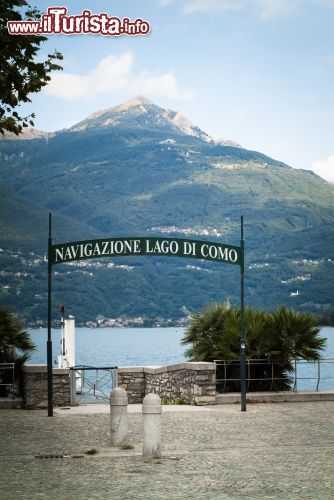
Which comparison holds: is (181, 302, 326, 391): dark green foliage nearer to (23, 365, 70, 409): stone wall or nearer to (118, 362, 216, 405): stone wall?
(118, 362, 216, 405): stone wall

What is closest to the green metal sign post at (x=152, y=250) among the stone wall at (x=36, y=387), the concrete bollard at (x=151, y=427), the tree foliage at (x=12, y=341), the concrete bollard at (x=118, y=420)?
the stone wall at (x=36, y=387)

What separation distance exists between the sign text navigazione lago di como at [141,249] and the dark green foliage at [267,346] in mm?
2706

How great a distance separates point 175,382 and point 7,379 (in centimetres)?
428

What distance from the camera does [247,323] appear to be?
78.1 feet

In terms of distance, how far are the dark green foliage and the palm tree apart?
4345 millimetres

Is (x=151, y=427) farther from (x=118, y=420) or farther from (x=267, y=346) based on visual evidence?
(x=267, y=346)

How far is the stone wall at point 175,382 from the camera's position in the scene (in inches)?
872

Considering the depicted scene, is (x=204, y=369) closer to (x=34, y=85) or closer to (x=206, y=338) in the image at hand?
(x=206, y=338)

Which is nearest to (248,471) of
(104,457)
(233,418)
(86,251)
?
(104,457)

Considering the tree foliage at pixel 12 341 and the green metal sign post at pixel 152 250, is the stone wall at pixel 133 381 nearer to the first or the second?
the tree foliage at pixel 12 341

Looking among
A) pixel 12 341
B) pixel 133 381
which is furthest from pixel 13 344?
pixel 133 381

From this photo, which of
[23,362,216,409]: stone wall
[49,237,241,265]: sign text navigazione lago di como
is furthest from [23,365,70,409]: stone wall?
[49,237,241,265]: sign text navigazione lago di como

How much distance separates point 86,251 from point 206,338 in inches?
199

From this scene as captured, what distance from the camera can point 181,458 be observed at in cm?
1327
